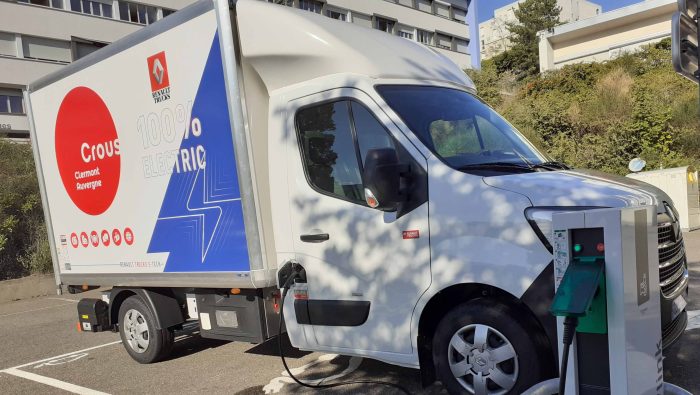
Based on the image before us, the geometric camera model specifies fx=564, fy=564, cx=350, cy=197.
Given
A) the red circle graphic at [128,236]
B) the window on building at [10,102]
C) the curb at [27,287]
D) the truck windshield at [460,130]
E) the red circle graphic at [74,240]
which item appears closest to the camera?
the truck windshield at [460,130]

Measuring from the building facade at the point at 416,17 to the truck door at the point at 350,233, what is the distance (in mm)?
39036

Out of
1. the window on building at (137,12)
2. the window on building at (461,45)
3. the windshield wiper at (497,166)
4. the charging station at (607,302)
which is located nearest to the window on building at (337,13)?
the window on building at (137,12)

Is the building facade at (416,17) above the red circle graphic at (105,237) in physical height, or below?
above

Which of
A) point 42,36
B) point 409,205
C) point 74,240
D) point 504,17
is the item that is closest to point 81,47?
point 42,36

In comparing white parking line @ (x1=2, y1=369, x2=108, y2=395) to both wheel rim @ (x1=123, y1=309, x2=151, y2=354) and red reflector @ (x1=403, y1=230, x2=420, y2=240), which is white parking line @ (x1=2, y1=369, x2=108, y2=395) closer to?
wheel rim @ (x1=123, y1=309, x2=151, y2=354)

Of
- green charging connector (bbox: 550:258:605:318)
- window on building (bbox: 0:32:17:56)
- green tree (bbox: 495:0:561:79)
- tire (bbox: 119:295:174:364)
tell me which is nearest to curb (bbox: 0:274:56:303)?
tire (bbox: 119:295:174:364)

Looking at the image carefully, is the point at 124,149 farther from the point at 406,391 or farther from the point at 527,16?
the point at 527,16

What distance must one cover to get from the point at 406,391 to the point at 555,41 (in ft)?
135

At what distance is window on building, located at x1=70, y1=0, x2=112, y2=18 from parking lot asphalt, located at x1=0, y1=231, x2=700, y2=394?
105 feet

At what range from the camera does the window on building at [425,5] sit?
53.2m

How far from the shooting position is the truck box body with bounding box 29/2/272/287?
4590 millimetres

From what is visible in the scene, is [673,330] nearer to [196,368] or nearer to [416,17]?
[196,368]

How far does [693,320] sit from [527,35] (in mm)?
49005

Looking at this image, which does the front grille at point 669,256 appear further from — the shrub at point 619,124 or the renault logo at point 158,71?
the shrub at point 619,124
